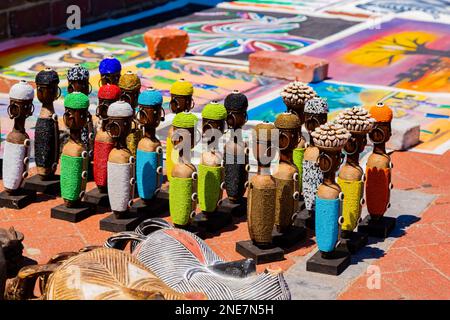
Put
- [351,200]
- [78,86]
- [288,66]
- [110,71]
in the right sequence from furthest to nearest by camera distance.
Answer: [288,66], [110,71], [78,86], [351,200]

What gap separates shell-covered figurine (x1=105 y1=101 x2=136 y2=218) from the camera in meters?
7.30

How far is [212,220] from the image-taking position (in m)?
7.60

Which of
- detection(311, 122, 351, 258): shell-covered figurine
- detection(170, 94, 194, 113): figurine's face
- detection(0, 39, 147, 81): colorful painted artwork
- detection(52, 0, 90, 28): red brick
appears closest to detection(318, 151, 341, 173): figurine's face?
detection(311, 122, 351, 258): shell-covered figurine

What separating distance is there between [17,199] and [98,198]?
63cm

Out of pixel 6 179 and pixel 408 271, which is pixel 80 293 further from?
pixel 6 179

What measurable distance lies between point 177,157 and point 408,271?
5.88 feet

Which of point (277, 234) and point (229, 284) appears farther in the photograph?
point (277, 234)

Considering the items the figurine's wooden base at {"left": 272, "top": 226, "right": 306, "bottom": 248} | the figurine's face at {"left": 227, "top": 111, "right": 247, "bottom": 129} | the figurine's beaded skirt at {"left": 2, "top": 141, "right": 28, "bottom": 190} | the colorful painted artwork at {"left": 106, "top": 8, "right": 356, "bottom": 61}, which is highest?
the figurine's face at {"left": 227, "top": 111, "right": 247, "bottom": 129}

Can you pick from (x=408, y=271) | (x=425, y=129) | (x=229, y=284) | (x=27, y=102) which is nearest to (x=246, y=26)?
(x=425, y=129)

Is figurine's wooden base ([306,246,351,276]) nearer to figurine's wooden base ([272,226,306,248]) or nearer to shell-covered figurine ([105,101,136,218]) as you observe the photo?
figurine's wooden base ([272,226,306,248])

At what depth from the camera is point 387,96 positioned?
11305 millimetres

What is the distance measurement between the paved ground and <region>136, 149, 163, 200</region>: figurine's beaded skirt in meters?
0.38

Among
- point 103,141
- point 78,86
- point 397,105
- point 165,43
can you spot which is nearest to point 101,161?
point 103,141

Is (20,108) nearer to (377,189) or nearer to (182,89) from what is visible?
(182,89)
